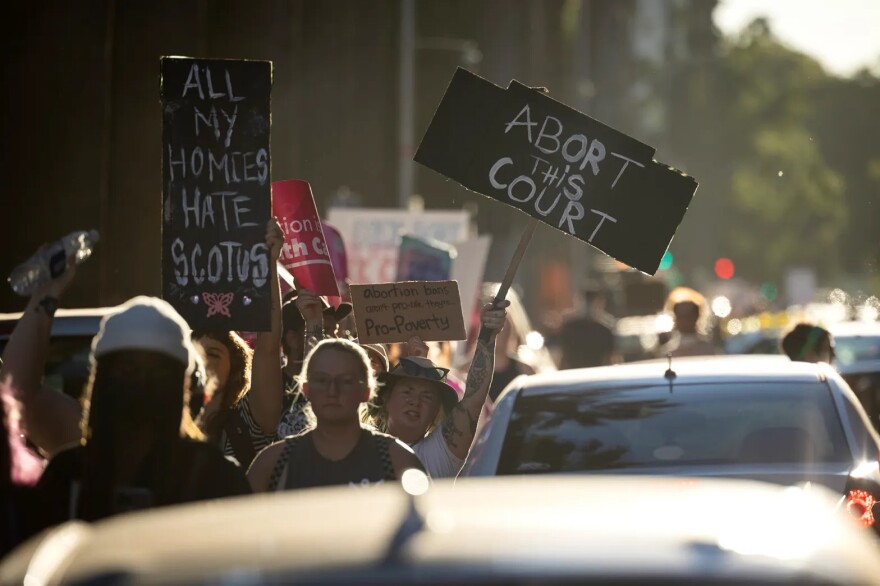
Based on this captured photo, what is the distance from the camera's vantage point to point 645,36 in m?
159

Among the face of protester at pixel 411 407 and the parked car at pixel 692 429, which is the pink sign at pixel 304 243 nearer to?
the face of protester at pixel 411 407

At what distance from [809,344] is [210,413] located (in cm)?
412

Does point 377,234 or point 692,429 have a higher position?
→ point 692,429

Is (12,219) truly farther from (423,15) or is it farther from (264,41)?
(423,15)

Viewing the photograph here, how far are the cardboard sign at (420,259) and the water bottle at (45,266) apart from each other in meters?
7.96

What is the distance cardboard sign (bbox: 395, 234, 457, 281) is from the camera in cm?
1410

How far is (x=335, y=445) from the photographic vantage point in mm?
6070

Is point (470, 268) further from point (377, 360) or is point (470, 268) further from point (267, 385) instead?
point (267, 385)

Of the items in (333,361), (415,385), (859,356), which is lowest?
(859,356)

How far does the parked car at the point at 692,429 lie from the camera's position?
6.93 m

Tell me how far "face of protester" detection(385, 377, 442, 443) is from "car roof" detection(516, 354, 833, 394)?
401 mm

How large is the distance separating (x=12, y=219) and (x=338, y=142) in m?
17.7

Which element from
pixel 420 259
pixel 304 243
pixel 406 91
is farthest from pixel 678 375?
pixel 406 91

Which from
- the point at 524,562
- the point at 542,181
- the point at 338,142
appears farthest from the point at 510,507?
the point at 338,142
